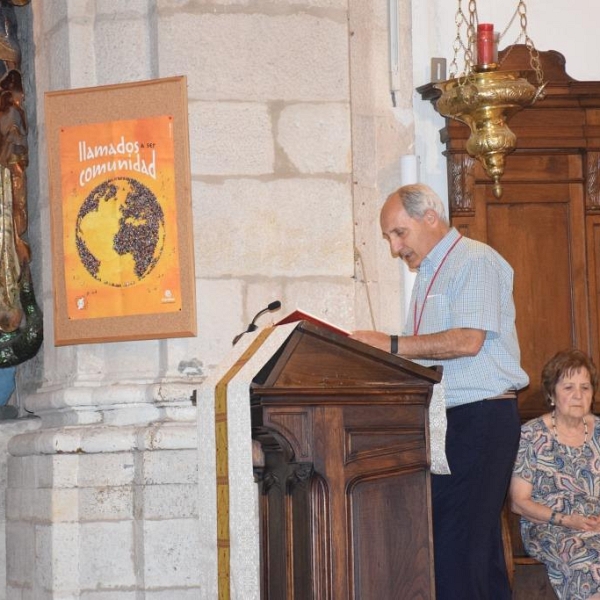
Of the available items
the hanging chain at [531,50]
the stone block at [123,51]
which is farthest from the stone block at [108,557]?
the hanging chain at [531,50]

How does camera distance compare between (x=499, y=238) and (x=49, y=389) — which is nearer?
(x=49, y=389)

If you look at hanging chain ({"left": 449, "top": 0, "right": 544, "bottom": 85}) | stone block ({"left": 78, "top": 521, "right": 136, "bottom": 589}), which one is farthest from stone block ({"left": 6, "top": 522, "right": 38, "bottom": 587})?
hanging chain ({"left": 449, "top": 0, "right": 544, "bottom": 85})

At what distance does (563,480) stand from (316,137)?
5.67ft

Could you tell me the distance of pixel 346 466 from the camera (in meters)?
3.84

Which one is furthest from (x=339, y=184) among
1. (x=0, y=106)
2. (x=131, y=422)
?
(x=0, y=106)

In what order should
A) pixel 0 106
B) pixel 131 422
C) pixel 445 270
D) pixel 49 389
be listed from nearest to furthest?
1. pixel 445 270
2. pixel 131 422
3. pixel 49 389
4. pixel 0 106

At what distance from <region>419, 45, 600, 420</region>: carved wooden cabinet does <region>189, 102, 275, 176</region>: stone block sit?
1.16 meters

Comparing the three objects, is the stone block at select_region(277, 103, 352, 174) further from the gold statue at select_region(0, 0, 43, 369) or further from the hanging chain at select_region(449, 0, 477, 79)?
the gold statue at select_region(0, 0, 43, 369)

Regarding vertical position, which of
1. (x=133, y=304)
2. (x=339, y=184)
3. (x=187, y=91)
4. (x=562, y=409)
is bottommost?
(x=562, y=409)

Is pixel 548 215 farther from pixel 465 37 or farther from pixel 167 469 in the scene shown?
pixel 167 469

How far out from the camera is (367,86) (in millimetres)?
5770

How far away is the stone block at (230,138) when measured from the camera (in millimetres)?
5223

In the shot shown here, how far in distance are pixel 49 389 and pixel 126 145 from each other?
109cm

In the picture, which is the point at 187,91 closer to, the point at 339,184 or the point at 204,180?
the point at 204,180
